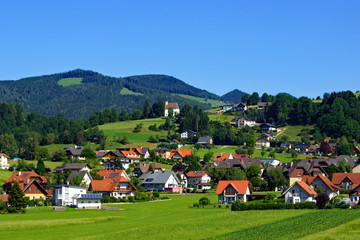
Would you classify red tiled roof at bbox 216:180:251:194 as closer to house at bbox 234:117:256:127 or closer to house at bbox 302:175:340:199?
house at bbox 302:175:340:199

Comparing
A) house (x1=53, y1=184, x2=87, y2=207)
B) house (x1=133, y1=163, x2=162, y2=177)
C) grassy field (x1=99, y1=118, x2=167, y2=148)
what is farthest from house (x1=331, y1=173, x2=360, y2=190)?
grassy field (x1=99, y1=118, x2=167, y2=148)

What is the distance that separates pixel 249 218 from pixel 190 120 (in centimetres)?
12662

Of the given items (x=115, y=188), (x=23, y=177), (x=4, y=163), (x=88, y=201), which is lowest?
(x=88, y=201)

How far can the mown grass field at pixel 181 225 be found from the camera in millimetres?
40719

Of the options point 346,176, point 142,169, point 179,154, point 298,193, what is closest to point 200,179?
point 142,169

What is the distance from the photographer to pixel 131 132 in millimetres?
176875

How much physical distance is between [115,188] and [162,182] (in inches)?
612

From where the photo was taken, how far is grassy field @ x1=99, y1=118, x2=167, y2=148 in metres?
163

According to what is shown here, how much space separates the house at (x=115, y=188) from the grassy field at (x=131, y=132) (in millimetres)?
68881

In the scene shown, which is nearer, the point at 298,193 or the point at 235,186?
the point at 298,193

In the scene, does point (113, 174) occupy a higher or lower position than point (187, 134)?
lower

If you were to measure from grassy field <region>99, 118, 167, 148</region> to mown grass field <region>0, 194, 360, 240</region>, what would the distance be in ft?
325

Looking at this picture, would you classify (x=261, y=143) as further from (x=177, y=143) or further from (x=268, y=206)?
(x=268, y=206)

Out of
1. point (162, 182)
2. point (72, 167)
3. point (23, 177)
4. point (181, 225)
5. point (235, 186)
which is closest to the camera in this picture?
point (181, 225)
